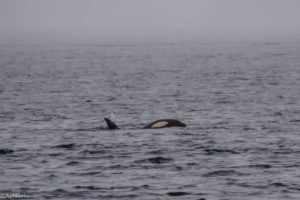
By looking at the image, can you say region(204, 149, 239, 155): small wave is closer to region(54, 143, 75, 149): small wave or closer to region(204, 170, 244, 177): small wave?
region(204, 170, 244, 177): small wave

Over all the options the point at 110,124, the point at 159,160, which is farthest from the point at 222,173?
the point at 110,124

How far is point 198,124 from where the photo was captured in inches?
1329

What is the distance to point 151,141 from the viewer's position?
29.1m

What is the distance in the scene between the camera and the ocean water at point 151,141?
21.3 meters

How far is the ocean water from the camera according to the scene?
2134 centimetres

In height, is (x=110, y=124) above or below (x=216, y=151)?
above

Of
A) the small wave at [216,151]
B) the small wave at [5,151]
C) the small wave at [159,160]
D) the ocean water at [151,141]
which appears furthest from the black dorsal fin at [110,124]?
the small wave at [159,160]

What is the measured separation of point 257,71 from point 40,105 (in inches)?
1200

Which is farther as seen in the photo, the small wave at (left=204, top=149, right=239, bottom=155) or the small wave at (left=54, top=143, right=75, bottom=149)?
the small wave at (left=54, top=143, right=75, bottom=149)

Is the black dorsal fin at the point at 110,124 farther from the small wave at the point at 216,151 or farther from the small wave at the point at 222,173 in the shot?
the small wave at the point at 222,173

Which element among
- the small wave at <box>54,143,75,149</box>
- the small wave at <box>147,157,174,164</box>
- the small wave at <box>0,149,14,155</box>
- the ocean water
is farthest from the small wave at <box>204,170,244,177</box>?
the small wave at <box>0,149,14,155</box>

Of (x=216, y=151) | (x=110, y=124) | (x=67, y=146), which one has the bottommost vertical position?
(x=216, y=151)

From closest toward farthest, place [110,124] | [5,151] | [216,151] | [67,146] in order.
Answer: [216,151] < [5,151] < [67,146] < [110,124]

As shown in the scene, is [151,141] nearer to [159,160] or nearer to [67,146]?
[67,146]
